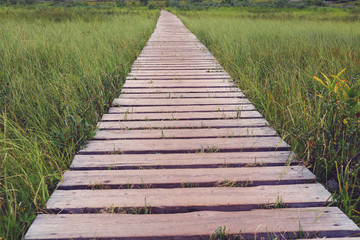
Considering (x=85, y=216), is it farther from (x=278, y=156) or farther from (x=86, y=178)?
(x=278, y=156)

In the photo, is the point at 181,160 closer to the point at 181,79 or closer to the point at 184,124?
the point at 184,124

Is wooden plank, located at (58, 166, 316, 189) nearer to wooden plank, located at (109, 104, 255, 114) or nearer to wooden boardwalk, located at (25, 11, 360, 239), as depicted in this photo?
wooden boardwalk, located at (25, 11, 360, 239)

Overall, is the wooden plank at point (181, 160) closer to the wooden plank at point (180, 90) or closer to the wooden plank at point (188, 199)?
the wooden plank at point (188, 199)

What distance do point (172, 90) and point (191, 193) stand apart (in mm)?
2275

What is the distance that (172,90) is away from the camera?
3730 mm

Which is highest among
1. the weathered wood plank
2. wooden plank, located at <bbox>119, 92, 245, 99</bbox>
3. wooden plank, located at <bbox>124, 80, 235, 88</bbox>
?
the weathered wood plank

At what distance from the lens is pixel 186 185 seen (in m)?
1.76

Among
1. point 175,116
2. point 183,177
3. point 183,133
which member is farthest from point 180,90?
point 183,177

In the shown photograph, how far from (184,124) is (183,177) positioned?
3.07 feet

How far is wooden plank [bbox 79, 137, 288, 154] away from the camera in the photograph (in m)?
2.17

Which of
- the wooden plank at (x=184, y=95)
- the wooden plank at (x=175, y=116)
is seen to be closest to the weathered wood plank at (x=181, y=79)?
the wooden plank at (x=184, y=95)

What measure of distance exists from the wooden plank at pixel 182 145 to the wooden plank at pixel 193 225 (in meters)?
0.75

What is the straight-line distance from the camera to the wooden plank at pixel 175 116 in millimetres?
2809

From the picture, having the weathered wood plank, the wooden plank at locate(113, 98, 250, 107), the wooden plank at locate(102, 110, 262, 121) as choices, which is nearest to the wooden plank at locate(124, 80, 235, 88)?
the weathered wood plank
